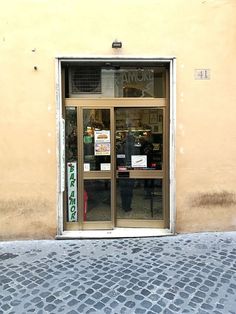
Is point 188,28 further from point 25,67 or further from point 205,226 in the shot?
point 205,226

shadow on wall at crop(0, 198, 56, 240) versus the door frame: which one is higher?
the door frame

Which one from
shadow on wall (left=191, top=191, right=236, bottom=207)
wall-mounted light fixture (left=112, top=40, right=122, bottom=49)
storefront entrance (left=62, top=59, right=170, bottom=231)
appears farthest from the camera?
storefront entrance (left=62, top=59, right=170, bottom=231)

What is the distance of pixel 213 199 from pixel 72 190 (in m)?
2.35

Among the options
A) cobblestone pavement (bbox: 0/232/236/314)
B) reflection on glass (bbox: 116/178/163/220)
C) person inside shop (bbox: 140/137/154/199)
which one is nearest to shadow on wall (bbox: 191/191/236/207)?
cobblestone pavement (bbox: 0/232/236/314)

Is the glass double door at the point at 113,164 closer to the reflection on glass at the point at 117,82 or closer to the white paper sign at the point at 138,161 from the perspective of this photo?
the white paper sign at the point at 138,161

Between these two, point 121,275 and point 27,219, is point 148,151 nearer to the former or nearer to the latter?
point 27,219

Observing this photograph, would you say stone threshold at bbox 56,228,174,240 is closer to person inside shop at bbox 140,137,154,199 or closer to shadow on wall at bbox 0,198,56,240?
shadow on wall at bbox 0,198,56,240

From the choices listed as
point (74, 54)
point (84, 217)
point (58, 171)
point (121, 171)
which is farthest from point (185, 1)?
point (84, 217)

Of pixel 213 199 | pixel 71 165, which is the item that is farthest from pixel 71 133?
pixel 213 199

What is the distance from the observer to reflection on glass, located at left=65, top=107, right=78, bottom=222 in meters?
6.30

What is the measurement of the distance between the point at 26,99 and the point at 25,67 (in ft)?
1.63

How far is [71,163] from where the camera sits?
20.8 feet

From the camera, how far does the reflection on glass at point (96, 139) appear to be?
6289 mm

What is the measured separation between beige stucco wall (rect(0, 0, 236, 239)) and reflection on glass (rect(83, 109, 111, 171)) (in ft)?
2.00
